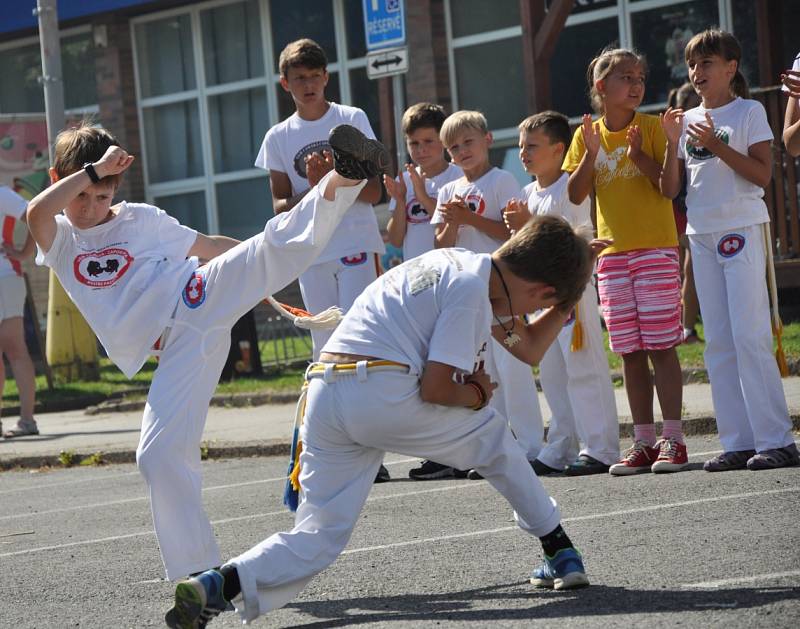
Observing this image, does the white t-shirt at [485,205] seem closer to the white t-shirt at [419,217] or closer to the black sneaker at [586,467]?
the white t-shirt at [419,217]

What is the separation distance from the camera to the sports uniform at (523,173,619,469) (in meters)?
7.72

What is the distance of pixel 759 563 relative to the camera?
501cm

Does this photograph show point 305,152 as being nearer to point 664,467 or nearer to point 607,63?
point 607,63

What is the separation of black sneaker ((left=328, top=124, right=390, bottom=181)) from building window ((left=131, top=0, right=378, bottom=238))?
48.1 ft

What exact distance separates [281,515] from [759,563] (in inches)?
120

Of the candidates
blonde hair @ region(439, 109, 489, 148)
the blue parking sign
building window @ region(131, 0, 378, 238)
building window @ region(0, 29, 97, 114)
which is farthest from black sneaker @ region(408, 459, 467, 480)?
building window @ region(0, 29, 97, 114)

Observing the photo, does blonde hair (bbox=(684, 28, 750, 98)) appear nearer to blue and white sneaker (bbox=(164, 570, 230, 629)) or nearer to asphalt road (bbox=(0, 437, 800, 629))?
asphalt road (bbox=(0, 437, 800, 629))

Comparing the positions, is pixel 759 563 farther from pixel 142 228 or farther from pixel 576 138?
pixel 576 138

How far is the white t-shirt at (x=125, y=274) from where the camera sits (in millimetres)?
5383

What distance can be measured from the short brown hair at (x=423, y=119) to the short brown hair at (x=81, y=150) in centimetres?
324

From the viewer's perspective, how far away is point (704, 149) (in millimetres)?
7355

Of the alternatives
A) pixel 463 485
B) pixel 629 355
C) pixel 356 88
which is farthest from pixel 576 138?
pixel 356 88

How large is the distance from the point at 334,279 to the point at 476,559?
2836 millimetres

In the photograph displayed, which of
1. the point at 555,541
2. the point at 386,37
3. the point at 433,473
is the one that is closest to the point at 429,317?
the point at 555,541
